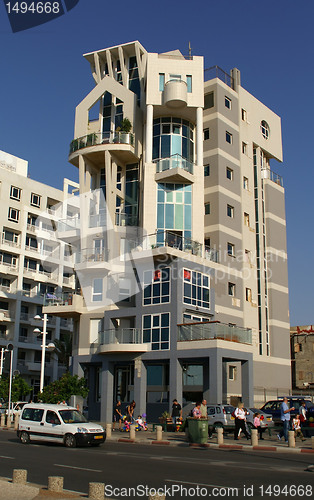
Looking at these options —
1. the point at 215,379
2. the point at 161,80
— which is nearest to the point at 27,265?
the point at 161,80

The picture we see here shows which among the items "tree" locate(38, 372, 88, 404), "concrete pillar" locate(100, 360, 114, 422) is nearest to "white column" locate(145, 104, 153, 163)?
"concrete pillar" locate(100, 360, 114, 422)

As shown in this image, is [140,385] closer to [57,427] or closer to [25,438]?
[25,438]

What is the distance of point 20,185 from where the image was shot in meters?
63.7

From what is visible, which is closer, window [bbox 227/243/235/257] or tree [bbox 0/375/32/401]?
tree [bbox 0/375/32/401]

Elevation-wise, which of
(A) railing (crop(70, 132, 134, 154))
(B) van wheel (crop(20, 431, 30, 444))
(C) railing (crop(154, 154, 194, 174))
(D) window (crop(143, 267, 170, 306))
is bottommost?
(B) van wheel (crop(20, 431, 30, 444))

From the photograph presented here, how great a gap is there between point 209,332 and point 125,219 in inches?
491

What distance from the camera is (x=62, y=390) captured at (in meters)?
33.7

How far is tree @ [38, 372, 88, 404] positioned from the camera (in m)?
33.0

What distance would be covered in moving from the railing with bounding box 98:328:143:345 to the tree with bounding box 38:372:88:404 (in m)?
3.40

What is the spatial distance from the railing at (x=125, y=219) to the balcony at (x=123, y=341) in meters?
8.60

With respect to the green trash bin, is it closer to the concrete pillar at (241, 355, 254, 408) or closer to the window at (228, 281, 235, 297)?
the concrete pillar at (241, 355, 254, 408)

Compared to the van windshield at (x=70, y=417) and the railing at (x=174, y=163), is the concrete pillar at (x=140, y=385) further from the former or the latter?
the railing at (x=174, y=163)

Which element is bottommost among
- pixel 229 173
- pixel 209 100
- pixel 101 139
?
pixel 229 173

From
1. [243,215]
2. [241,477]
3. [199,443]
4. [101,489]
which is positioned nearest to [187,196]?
[243,215]
